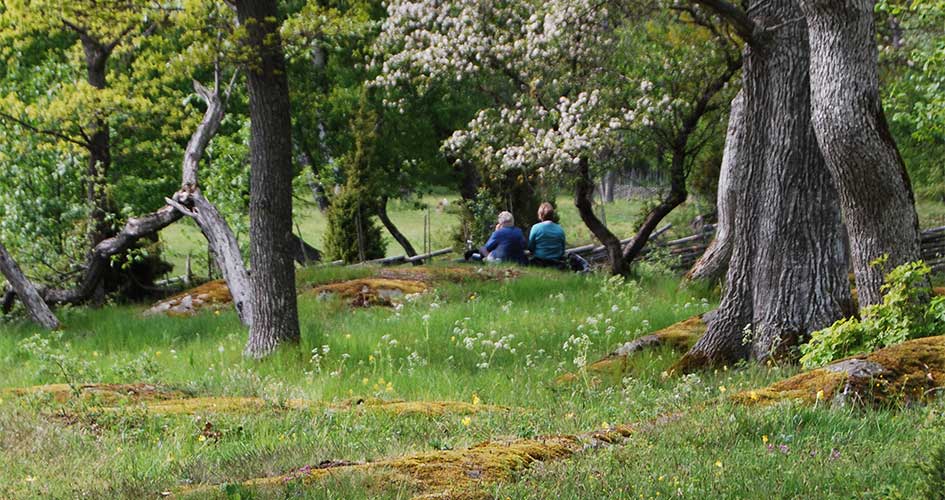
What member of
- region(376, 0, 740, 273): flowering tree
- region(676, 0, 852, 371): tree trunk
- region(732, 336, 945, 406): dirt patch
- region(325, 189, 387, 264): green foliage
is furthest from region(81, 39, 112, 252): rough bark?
region(732, 336, 945, 406): dirt patch

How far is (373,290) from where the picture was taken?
49.5 feet

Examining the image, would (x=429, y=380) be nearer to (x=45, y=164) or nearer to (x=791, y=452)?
(x=791, y=452)

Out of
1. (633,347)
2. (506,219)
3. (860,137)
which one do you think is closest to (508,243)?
(506,219)

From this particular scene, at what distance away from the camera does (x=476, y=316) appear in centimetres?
1194

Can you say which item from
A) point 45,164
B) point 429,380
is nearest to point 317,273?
point 45,164

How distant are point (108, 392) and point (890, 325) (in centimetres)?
626

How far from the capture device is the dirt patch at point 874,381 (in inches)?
222

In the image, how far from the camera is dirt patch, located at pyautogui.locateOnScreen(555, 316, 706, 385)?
27.8 ft

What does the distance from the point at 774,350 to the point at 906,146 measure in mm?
20186

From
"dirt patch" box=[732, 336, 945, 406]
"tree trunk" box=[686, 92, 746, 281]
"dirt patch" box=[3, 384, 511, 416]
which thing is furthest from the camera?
"tree trunk" box=[686, 92, 746, 281]

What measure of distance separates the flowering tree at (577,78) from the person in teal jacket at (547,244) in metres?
1.11

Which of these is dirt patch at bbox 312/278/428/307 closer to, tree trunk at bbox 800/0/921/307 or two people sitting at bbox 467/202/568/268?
two people sitting at bbox 467/202/568/268

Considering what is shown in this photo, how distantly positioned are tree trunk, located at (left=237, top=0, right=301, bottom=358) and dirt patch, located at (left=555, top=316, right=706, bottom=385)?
3582mm

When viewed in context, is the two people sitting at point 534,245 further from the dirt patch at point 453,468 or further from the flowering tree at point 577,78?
the dirt patch at point 453,468
